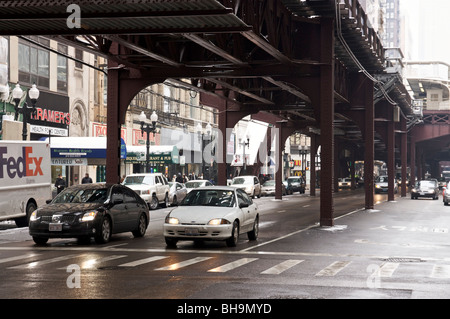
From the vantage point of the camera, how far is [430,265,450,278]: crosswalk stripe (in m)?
13.9

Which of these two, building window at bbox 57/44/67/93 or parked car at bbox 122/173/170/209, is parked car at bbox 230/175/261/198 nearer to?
parked car at bbox 122/173/170/209

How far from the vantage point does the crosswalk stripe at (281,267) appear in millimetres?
14078

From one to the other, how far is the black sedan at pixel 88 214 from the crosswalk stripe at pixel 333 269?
684 centimetres

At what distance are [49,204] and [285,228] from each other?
30.9ft

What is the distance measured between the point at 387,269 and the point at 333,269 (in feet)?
3.67

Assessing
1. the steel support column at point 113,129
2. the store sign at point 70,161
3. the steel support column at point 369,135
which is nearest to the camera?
the steel support column at point 113,129

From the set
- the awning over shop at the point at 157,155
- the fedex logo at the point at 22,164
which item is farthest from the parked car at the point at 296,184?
the fedex logo at the point at 22,164


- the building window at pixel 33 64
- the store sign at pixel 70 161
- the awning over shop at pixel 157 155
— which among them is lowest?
the store sign at pixel 70 161

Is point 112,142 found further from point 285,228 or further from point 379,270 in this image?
point 379,270

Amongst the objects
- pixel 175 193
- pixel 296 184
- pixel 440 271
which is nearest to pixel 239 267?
→ pixel 440 271

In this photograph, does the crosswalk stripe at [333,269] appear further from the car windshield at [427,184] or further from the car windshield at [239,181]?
the car windshield at [427,184]

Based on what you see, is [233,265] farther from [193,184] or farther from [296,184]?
[296,184]

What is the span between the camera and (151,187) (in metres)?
40.4
